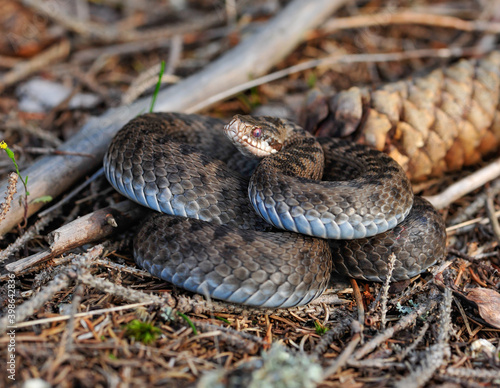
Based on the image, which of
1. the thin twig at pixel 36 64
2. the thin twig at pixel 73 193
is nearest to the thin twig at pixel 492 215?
the thin twig at pixel 73 193

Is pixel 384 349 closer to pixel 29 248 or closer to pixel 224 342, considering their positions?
pixel 224 342

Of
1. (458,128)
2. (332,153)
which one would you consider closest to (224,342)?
(332,153)

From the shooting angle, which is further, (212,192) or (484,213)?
(484,213)

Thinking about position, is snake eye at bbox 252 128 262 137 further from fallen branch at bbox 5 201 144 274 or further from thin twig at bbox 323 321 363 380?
thin twig at bbox 323 321 363 380

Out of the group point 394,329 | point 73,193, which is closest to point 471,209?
point 394,329

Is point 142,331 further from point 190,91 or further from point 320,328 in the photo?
point 190,91

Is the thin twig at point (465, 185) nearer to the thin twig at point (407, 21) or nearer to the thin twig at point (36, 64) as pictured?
the thin twig at point (407, 21)
